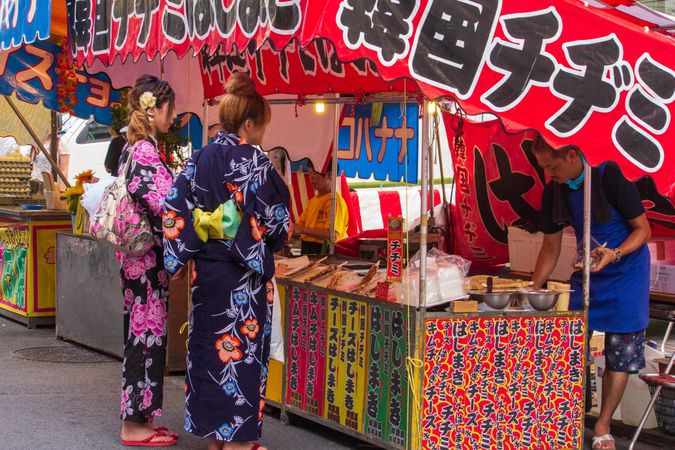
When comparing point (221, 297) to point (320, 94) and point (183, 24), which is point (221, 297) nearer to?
point (183, 24)

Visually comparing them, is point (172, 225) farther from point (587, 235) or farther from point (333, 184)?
point (333, 184)

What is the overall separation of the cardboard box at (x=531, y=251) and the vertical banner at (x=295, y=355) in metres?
2.17

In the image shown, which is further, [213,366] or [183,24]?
[183,24]

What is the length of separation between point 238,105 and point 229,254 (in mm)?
766

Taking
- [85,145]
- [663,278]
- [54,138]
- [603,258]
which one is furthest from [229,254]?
[85,145]

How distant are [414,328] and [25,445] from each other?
2.37 m

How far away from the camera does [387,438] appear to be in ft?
17.4

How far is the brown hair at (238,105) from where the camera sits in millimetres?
5102

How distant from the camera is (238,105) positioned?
16.7 feet

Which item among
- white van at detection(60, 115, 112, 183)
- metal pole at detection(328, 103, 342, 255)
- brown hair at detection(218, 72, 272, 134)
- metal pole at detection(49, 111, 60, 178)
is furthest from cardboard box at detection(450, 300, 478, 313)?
white van at detection(60, 115, 112, 183)

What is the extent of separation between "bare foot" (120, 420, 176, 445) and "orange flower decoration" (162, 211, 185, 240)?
4.29 ft

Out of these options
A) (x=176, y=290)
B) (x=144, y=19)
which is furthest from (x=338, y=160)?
(x=144, y=19)

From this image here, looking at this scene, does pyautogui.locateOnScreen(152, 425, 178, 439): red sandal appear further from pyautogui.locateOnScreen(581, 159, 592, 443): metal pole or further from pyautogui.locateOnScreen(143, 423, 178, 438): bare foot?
pyautogui.locateOnScreen(581, 159, 592, 443): metal pole

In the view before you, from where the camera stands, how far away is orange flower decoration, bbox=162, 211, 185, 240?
4992 mm
